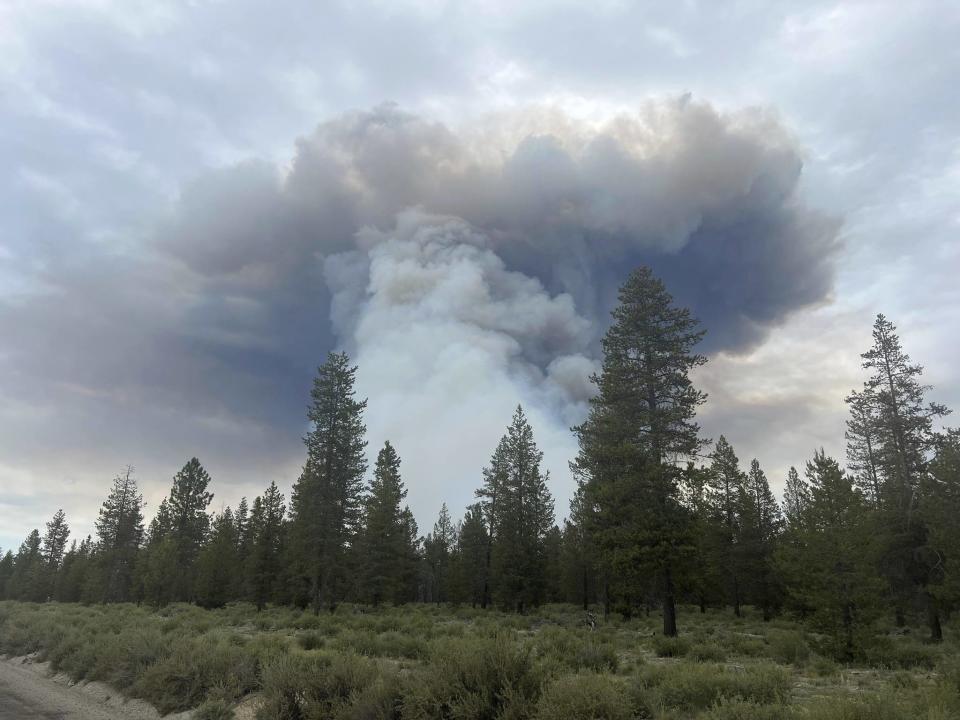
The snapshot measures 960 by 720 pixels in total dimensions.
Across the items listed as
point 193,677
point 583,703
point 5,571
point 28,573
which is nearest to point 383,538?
point 193,677

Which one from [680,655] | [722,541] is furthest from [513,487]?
[680,655]

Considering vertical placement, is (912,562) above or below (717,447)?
below

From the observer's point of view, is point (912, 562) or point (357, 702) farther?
point (912, 562)

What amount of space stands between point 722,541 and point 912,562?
49.1 ft

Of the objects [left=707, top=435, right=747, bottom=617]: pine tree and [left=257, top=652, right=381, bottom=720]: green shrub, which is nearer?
[left=257, top=652, right=381, bottom=720]: green shrub

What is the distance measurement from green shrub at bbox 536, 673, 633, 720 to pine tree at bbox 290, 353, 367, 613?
31432mm

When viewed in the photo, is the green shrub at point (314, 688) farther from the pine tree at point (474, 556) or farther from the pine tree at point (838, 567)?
the pine tree at point (474, 556)

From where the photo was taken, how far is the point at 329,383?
39.1 m

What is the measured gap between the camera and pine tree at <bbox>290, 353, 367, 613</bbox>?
3669 centimetres

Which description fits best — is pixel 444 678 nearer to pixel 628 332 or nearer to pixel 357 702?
pixel 357 702

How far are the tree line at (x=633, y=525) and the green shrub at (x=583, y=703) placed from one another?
47.9 ft

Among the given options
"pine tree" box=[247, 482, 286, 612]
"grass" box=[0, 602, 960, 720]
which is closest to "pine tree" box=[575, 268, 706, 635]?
"grass" box=[0, 602, 960, 720]

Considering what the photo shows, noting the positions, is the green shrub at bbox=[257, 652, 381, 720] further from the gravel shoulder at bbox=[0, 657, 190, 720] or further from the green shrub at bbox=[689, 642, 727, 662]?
the green shrub at bbox=[689, 642, 727, 662]

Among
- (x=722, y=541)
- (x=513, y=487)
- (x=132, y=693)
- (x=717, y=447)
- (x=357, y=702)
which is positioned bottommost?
(x=132, y=693)
